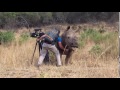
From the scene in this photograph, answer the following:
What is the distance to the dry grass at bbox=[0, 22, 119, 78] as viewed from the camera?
9.05 m

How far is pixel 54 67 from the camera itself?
9984 mm

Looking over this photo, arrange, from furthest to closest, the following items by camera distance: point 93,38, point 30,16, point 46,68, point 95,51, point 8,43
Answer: point 30,16 → point 93,38 → point 8,43 → point 95,51 → point 46,68

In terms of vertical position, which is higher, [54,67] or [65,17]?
[65,17]

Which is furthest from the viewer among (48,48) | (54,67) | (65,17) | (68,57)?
(65,17)

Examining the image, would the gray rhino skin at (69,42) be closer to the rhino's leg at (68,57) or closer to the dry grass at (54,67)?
the rhino's leg at (68,57)

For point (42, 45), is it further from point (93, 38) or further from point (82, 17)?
point (82, 17)

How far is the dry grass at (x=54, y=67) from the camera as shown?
9047mm

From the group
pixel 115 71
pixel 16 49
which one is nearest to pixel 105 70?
pixel 115 71

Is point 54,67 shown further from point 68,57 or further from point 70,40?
point 70,40

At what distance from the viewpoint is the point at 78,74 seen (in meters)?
9.14

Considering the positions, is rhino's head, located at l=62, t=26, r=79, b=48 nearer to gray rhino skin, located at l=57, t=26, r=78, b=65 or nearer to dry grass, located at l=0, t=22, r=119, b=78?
gray rhino skin, located at l=57, t=26, r=78, b=65

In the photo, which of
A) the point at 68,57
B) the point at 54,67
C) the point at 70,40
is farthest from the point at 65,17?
the point at 54,67

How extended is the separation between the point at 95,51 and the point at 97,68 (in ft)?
5.07

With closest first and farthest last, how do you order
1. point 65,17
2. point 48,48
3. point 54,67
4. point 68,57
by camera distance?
point 54,67 → point 48,48 → point 68,57 → point 65,17
